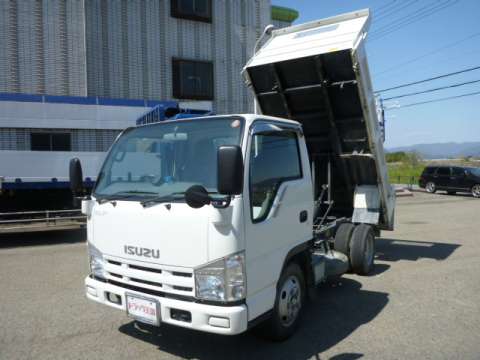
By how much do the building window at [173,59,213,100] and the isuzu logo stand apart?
14.2m

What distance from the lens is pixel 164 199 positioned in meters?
3.58

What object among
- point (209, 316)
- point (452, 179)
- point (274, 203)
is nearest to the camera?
point (209, 316)

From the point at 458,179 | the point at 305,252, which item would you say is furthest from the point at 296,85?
the point at 458,179

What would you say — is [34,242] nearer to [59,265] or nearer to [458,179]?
[59,265]

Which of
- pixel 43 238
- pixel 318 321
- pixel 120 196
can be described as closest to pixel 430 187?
pixel 43 238

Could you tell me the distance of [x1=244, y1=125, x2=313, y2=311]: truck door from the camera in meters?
3.55

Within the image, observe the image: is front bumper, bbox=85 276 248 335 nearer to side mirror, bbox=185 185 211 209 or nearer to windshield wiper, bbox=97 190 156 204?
side mirror, bbox=185 185 211 209

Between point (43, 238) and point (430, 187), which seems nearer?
point (43, 238)

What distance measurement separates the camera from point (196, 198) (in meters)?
3.18

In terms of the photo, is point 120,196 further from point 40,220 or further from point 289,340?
point 40,220

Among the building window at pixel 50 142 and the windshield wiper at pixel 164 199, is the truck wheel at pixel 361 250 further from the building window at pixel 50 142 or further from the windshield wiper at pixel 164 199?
the building window at pixel 50 142

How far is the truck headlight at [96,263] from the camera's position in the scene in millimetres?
3941

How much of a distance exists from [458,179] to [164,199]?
73.3ft

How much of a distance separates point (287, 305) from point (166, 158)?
185 centimetres
